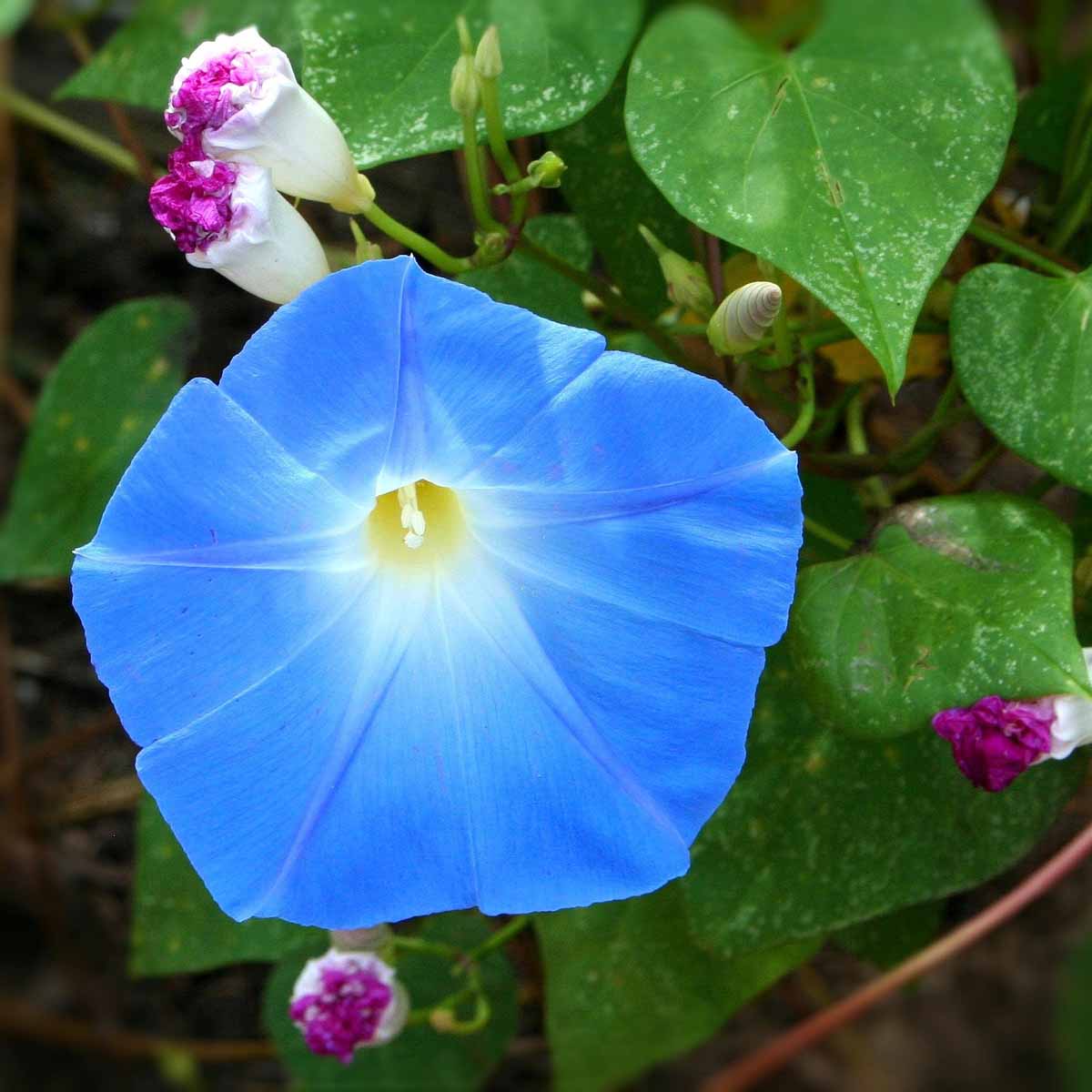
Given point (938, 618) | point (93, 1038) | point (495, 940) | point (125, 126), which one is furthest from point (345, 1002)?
point (93, 1038)

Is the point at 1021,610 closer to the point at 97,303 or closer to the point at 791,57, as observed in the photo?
the point at 791,57

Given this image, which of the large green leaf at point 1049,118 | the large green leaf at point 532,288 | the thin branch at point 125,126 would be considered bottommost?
the thin branch at point 125,126

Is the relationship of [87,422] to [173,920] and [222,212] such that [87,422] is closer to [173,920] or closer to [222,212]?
[173,920]

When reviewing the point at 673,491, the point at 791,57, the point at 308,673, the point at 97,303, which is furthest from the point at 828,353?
the point at 97,303

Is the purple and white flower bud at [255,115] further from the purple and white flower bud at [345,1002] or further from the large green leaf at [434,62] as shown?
the purple and white flower bud at [345,1002]

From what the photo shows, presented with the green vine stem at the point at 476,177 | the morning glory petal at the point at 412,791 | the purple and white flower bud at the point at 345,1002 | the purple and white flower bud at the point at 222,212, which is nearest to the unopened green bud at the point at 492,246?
the green vine stem at the point at 476,177

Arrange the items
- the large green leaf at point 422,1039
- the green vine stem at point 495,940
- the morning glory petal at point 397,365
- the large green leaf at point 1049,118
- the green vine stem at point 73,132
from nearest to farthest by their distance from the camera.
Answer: the morning glory petal at point 397,365
the large green leaf at point 1049,118
the green vine stem at point 495,940
the large green leaf at point 422,1039
the green vine stem at point 73,132

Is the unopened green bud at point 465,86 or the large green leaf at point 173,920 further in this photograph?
the large green leaf at point 173,920
